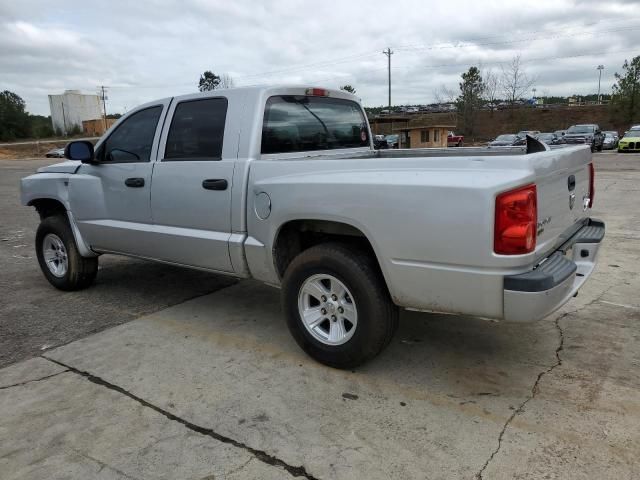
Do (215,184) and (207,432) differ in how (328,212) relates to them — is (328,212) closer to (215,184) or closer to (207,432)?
(215,184)

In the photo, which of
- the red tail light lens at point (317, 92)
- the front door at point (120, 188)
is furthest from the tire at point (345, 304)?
the front door at point (120, 188)

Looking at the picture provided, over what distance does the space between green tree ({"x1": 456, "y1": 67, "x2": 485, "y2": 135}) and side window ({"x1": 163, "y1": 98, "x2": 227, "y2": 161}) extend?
62733 mm

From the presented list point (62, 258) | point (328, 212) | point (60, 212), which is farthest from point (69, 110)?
point (328, 212)

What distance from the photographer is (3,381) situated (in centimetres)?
354

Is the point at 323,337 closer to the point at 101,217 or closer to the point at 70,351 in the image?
the point at 70,351

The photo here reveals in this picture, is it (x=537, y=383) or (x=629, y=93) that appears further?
(x=629, y=93)

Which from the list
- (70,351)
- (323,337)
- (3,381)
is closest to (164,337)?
(70,351)

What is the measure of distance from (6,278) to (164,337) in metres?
3.24

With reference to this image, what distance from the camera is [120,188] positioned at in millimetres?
4723

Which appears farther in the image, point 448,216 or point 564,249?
point 564,249

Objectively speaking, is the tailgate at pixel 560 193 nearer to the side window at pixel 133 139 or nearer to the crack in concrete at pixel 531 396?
the crack in concrete at pixel 531 396

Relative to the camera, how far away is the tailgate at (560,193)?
2832 millimetres

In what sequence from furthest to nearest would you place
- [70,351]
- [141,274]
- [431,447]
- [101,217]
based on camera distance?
[141,274] → [101,217] → [70,351] → [431,447]

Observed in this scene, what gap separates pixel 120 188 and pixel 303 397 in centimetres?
273
